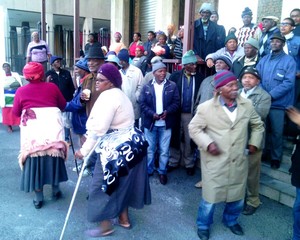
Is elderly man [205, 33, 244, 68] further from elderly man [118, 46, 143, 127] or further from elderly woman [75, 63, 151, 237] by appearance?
elderly woman [75, 63, 151, 237]

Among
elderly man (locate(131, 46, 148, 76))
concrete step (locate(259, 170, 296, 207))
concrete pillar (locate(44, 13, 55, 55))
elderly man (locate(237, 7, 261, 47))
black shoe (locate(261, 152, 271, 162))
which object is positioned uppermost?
concrete pillar (locate(44, 13, 55, 55))

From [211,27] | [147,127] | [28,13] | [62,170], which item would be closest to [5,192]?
[62,170]

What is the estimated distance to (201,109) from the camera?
11.0ft

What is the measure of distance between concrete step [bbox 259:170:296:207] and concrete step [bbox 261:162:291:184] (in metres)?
0.05

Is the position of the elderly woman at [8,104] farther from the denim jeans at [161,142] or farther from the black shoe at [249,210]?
the black shoe at [249,210]

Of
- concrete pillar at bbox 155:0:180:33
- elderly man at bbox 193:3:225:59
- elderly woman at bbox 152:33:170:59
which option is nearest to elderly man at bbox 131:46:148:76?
elderly woman at bbox 152:33:170:59

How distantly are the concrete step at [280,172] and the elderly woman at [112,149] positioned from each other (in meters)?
2.32

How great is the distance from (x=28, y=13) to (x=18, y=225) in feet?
50.1

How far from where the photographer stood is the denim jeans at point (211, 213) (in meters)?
3.43

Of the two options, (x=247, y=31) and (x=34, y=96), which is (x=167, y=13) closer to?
(x=247, y=31)

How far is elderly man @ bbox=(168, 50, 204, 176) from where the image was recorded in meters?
5.09

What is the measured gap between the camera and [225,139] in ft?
10.6

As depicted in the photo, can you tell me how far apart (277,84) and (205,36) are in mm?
2097

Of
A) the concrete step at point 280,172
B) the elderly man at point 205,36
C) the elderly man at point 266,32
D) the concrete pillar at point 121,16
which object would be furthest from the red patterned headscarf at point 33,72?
the concrete pillar at point 121,16
